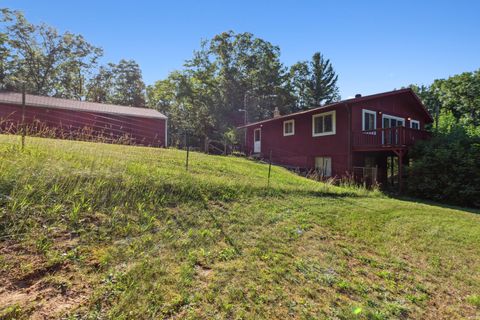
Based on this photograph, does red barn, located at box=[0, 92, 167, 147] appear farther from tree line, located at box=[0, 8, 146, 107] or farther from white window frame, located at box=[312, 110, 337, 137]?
tree line, located at box=[0, 8, 146, 107]

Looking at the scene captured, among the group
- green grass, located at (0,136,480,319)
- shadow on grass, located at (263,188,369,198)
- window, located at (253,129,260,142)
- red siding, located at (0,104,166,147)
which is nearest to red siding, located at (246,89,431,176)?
window, located at (253,129,260,142)

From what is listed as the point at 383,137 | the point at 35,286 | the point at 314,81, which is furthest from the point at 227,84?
the point at 35,286

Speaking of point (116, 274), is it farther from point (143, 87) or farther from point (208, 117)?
point (143, 87)

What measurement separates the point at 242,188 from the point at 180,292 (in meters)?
3.73

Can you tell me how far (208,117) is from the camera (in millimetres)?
27250

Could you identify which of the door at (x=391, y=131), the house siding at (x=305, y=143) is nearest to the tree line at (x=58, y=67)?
the house siding at (x=305, y=143)

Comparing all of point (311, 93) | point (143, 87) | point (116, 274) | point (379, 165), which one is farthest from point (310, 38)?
point (143, 87)

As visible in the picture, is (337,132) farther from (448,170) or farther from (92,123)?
(92,123)

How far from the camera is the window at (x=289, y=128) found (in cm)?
1564

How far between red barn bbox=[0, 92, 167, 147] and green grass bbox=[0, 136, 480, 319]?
990 cm

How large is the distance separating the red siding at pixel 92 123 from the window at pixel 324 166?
9979 mm

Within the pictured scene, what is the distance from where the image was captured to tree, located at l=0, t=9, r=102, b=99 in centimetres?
2556

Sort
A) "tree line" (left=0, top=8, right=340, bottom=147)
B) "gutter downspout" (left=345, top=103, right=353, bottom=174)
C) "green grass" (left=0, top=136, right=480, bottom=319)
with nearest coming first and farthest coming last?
1. "green grass" (left=0, top=136, right=480, bottom=319)
2. "gutter downspout" (left=345, top=103, right=353, bottom=174)
3. "tree line" (left=0, top=8, right=340, bottom=147)

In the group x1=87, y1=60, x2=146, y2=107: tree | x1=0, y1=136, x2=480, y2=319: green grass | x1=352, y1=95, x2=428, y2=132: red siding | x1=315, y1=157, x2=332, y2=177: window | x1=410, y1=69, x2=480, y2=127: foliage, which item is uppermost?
x1=87, y1=60, x2=146, y2=107: tree
